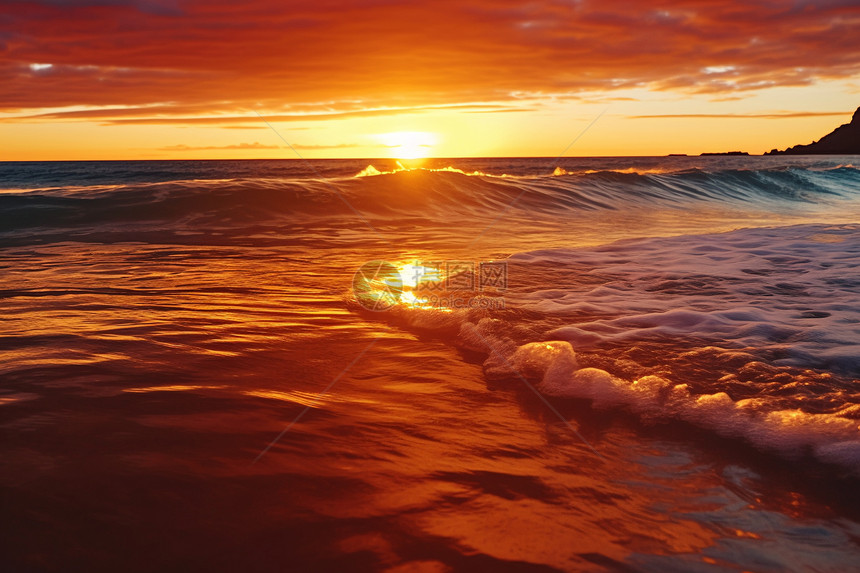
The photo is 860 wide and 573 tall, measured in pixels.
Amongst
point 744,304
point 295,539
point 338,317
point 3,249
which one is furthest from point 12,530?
point 3,249

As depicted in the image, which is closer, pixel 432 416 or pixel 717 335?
pixel 432 416

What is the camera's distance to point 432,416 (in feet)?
9.12

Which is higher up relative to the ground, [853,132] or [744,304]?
[853,132]

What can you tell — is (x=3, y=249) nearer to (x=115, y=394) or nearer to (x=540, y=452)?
(x=115, y=394)

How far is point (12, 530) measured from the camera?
68.7 inches

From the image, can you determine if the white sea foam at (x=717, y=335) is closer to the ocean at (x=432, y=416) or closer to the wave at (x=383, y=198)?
the ocean at (x=432, y=416)

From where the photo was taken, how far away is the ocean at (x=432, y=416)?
A: 180cm

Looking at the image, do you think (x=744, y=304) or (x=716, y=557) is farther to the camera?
(x=744, y=304)

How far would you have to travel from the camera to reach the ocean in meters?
1.80

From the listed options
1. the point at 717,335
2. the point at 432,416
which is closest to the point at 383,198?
the point at 717,335

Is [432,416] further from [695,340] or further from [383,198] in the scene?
[383,198]

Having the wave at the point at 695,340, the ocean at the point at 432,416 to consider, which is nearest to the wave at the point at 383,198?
the ocean at the point at 432,416

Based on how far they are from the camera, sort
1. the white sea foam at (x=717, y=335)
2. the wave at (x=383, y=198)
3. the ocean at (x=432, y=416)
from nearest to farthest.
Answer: the ocean at (x=432, y=416)
the white sea foam at (x=717, y=335)
the wave at (x=383, y=198)

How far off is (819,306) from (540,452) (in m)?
3.38
